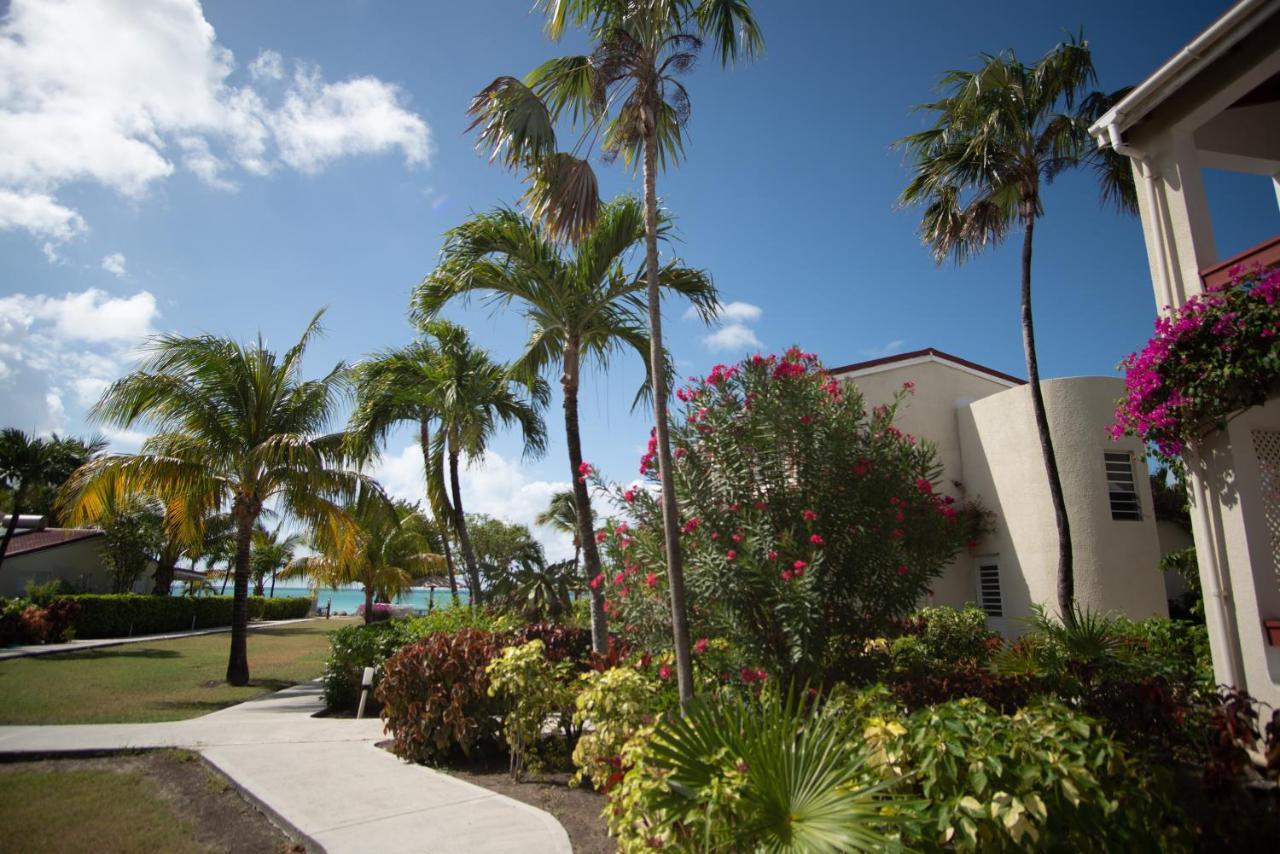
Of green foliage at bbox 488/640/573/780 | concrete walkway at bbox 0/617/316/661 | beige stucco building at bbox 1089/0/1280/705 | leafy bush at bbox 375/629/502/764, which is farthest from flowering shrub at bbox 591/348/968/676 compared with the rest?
concrete walkway at bbox 0/617/316/661

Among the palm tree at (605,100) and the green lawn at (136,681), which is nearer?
the palm tree at (605,100)

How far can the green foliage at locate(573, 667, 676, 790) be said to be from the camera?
5812 millimetres

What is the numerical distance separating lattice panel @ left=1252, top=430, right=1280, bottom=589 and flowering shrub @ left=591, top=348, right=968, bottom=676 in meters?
3.09

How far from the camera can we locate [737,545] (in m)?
5.92

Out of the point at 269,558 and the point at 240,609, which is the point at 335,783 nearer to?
the point at 240,609

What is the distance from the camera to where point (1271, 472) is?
267 inches

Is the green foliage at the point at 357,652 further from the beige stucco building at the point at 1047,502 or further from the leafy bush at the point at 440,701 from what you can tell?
the beige stucco building at the point at 1047,502

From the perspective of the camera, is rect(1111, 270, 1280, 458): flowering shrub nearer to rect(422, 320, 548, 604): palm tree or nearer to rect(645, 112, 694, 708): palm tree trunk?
rect(645, 112, 694, 708): palm tree trunk

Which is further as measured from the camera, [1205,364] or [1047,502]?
[1047,502]

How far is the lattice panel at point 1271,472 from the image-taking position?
6535mm

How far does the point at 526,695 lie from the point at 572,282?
601cm

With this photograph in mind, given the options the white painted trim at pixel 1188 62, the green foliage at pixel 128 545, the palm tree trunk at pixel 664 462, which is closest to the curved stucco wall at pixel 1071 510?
the white painted trim at pixel 1188 62

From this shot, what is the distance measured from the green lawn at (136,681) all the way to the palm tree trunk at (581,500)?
6.44 m

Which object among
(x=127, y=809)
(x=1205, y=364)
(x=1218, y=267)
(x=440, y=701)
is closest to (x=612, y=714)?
(x=440, y=701)
